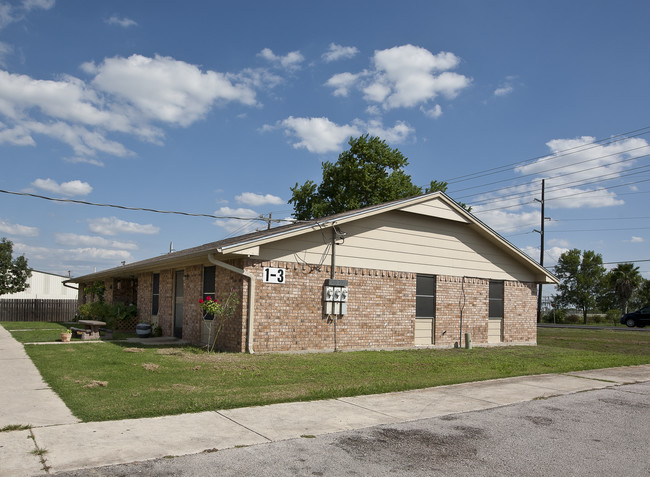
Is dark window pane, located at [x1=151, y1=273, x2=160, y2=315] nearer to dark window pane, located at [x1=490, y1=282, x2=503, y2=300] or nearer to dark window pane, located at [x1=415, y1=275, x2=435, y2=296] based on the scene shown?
dark window pane, located at [x1=415, y1=275, x2=435, y2=296]

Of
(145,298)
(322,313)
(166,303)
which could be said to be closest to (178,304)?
(166,303)

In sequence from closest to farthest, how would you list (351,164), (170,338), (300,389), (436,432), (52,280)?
(436,432) → (300,389) → (170,338) → (351,164) → (52,280)

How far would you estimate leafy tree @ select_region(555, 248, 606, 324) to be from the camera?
52.3m

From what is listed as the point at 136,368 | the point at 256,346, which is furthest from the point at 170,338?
the point at 136,368

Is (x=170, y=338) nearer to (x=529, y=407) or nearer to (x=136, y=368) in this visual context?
(x=136, y=368)

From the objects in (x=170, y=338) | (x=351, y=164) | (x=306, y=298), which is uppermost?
(x=351, y=164)

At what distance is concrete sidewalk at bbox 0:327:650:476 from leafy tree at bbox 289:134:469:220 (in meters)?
28.5

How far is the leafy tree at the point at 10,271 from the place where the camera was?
41.3m

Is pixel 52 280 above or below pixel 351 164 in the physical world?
below

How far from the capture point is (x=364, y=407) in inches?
297

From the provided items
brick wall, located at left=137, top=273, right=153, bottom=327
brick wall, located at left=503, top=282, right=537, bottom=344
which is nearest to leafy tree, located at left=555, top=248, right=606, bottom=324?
brick wall, located at left=503, top=282, right=537, bottom=344

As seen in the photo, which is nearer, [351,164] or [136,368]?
[136,368]

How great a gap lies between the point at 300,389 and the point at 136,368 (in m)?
3.68

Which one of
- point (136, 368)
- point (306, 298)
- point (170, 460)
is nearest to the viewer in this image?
point (170, 460)
